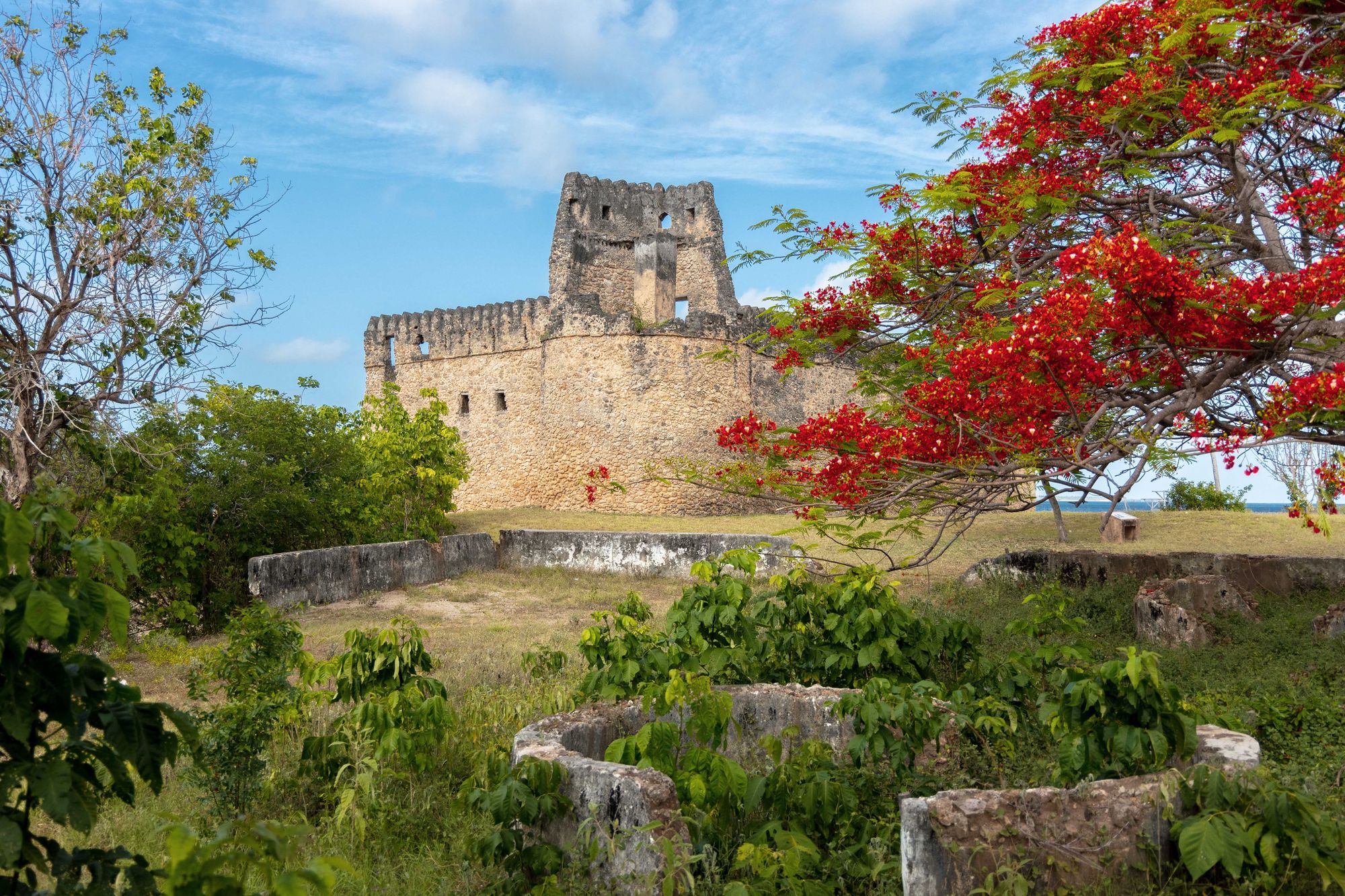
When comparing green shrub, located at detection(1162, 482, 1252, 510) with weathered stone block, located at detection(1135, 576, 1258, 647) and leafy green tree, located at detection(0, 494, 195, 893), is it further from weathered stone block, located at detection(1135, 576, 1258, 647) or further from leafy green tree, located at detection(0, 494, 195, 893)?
leafy green tree, located at detection(0, 494, 195, 893)

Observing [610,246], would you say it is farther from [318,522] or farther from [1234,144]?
[1234,144]

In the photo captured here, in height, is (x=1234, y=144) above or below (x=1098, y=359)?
above

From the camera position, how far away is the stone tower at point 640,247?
2725cm

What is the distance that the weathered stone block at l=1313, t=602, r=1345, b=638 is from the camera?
7.03 m

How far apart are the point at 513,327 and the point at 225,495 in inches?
623

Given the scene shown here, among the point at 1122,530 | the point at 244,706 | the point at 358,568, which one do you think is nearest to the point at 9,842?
the point at 244,706

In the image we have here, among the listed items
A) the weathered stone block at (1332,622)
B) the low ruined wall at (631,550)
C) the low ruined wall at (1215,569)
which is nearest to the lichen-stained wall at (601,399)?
the low ruined wall at (631,550)


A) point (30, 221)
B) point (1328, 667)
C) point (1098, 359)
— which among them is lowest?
point (1328, 667)

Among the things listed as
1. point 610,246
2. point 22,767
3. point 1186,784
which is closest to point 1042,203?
point 1186,784

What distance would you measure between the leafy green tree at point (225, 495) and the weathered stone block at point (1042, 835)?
744 centimetres

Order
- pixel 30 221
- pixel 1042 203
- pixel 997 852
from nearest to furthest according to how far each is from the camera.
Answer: pixel 997 852, pixel 1042 203, pixel 30 221

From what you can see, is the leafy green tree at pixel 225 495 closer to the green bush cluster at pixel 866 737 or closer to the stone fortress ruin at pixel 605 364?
the green bush cluster at pixel 866 737

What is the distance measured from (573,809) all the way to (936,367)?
4.52 meters

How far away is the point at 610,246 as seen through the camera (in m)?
28.2
